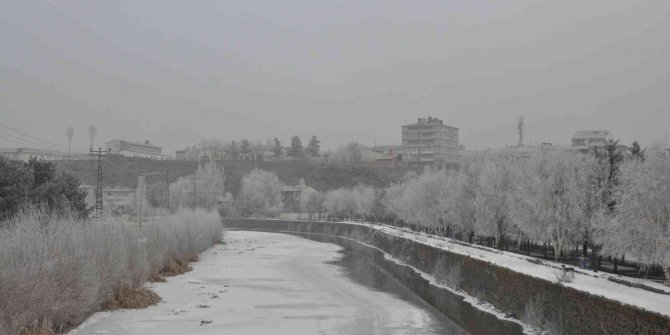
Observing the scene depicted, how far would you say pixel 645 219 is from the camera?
2938 centimetres

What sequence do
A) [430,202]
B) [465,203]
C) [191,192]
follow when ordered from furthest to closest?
[191,192] < [430,202] < [465,203]

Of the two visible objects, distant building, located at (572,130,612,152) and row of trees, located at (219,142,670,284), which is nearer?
row of trees, located at (219,142,670,284)

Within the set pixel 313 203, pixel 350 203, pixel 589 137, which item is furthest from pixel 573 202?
pixel 589 137

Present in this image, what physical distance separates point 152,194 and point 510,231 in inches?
3675

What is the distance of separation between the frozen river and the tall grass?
1.10 meters

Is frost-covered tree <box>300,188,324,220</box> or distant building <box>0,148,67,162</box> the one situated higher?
distant building <box>0,148,67,162</box>

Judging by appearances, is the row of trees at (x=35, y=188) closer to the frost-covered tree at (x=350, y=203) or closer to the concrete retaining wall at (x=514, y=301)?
the concrete retaining wall at (x=514, y=301)

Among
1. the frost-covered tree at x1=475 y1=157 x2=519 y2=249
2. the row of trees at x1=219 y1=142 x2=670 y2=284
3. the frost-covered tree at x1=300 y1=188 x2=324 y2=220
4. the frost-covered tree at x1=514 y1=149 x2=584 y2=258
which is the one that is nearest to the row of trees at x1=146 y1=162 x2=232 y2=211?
the frost-covered tree at x1=300 y1=188 x2=324 y2=220

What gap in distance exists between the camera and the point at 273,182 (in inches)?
5423

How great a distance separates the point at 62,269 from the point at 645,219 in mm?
24094

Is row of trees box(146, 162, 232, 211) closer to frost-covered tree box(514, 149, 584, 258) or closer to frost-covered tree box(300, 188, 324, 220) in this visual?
frost-covered tree box(300, 188, 324, 220)

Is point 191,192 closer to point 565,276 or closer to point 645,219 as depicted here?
point 645,219

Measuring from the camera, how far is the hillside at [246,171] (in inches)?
6630

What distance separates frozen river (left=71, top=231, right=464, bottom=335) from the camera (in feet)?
72.3
